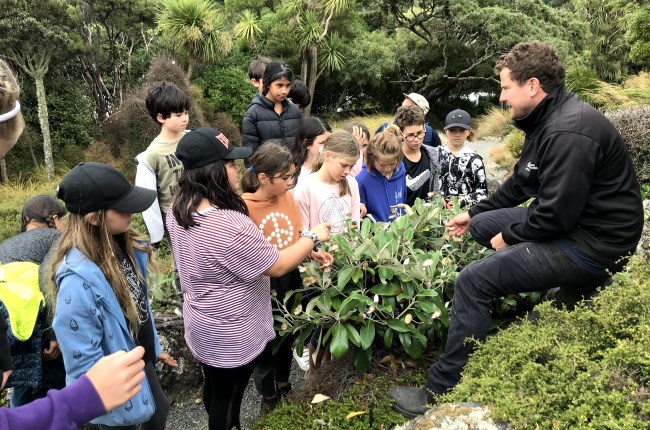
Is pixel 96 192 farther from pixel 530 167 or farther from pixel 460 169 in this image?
pixel 460 169

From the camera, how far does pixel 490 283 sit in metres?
2.46

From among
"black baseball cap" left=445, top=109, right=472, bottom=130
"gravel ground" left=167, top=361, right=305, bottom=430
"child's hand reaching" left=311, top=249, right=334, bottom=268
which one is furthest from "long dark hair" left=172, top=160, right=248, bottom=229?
"black baseball cap" left=445, top=109, right=472, bottom=130

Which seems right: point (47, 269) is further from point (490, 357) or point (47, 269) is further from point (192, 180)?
point (490, 357)

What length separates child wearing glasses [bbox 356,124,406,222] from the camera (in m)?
3.87

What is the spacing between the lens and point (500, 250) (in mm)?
2570

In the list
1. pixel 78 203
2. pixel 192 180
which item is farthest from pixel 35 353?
pixel 192 180

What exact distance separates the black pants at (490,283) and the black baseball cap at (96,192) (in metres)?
1.70

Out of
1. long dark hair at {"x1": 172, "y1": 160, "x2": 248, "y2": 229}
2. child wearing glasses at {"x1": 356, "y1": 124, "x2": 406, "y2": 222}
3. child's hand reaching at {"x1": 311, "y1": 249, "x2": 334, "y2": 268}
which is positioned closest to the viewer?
long dark hair at {"x1": 172, "y1": 160, "x2": 248, "y2": 229}

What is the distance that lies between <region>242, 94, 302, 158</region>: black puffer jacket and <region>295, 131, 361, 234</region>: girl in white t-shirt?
4.50 feet

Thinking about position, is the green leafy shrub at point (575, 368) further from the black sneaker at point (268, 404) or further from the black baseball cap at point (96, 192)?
the black baseball cap at point (96, 192)

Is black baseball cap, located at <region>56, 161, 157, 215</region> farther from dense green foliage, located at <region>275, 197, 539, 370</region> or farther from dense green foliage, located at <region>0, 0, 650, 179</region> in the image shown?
dense green foliage, located at <region>0, 0, 650, 179</region>

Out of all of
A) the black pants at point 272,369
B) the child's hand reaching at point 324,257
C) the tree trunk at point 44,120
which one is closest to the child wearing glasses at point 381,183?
the child's hand reaching at point 324,257

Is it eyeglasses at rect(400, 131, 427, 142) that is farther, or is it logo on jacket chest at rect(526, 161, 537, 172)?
eyeglasses at rect(400, 131, 427, 142)

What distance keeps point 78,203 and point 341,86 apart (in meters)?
21.1
